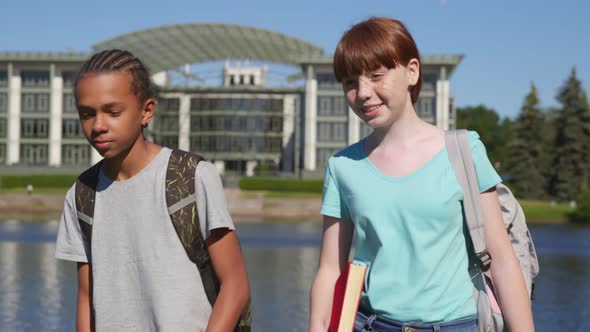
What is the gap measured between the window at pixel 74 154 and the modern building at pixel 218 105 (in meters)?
0.10

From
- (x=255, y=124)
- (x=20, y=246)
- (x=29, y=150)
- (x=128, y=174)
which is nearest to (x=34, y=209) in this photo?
(x=20, y=246)

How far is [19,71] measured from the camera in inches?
2825

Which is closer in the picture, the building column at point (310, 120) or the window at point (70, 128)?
the building column at point (310, 120)

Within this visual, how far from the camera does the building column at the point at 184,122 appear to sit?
249 ft

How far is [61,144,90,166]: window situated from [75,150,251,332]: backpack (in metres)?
71.6

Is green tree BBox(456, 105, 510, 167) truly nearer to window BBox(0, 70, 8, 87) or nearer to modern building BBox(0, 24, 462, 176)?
modern building BBox(0, 24, 462, 176)

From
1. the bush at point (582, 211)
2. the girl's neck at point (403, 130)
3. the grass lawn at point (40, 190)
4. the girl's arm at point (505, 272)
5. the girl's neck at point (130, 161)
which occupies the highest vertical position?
the girl's neck at point (403, 130)

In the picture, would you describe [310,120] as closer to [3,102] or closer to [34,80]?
[34,80]

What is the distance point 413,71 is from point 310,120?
2695 inches

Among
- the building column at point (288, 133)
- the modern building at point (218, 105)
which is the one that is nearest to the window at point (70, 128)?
the modern building at point (218, 105)

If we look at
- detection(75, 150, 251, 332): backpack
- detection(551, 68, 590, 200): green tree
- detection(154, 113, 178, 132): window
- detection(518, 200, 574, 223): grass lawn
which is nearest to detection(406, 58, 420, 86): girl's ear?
detection(75, 150, 251, 332): backpack

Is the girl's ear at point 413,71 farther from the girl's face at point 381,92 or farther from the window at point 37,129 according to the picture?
the window at point 37,129

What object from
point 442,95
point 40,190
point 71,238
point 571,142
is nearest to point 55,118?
point 40,190

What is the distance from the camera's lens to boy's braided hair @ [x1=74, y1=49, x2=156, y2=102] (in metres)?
2.55
